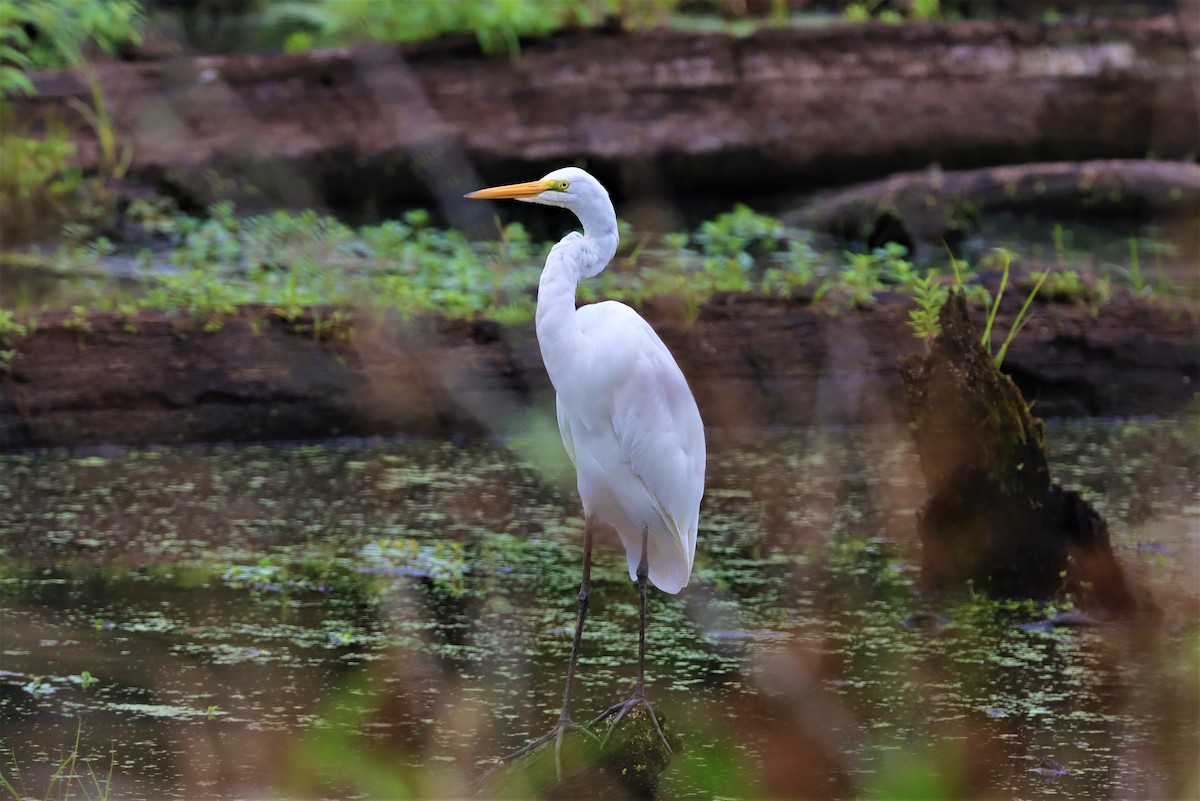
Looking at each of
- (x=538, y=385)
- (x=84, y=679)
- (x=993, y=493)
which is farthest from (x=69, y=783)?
(x=538, y=385)

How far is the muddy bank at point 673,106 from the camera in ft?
34.8

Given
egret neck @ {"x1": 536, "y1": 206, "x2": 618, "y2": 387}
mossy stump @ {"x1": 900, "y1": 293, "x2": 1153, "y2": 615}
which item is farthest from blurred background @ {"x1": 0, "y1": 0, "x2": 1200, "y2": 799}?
egret neck @ {"x1": 536, "y1": 206, "x2": 618, "y2": 387}

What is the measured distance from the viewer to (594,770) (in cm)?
325

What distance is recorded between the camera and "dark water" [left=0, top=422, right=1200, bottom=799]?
3.68m

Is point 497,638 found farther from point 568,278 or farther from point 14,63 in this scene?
point 14,63

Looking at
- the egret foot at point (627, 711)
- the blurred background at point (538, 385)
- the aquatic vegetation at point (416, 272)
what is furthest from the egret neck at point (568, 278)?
the aquatic vegetation at point (416, 272)

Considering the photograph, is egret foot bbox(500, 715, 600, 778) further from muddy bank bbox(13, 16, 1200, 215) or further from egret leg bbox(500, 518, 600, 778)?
muddy bank bbox(13, 16, 1200, 215)

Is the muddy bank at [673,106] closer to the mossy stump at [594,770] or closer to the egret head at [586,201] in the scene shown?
the egret head at [586,201]

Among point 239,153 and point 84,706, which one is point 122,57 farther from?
point 84,706

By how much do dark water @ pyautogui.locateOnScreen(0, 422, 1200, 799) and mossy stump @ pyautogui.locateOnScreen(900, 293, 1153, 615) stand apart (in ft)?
0.45

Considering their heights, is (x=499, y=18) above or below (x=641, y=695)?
above

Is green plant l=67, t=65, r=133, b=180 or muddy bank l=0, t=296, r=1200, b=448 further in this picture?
green plant l=67, t=65, r=133, b=180

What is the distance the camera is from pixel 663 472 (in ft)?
12.3

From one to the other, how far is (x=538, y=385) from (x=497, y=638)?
2390 mm
